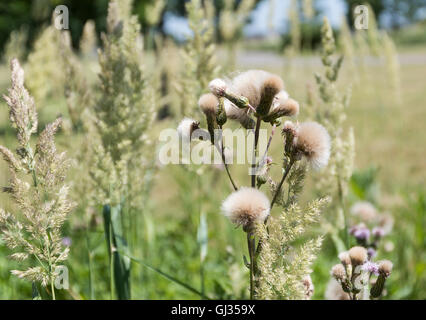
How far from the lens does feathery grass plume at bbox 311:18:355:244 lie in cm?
166

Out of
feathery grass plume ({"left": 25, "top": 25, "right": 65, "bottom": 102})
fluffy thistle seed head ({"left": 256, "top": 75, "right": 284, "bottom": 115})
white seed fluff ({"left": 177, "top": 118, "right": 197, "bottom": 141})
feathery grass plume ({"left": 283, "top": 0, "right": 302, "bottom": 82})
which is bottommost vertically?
white seed fluff ({"left": 177, "top": 118, "right": 197, "bottom": 141})

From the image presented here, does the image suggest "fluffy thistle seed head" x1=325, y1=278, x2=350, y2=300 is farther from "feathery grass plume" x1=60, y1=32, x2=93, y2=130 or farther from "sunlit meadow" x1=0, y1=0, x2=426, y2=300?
"feathery grass plume" x1=60, y1=32, x2=93, y2=130

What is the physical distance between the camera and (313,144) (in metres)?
0.99

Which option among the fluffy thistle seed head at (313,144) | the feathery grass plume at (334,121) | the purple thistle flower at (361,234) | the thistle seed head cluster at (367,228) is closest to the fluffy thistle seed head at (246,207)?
the fluffy thistle seed head at (313,144)

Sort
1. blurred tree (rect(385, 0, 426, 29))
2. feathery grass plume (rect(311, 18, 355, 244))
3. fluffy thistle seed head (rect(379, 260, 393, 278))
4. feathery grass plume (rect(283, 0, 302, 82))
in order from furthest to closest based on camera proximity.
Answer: blurred tree (rect(385, 0, 426, 29)) < feathery grass plume (rect(283, 0, 302, 82)) < feathery grass plume (rect(311, 18, 355, 244)) < fluffy thistle seed head (rect(379, 260, 393, 278))

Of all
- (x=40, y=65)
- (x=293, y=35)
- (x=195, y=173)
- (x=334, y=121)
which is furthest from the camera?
(x=293, y=35)

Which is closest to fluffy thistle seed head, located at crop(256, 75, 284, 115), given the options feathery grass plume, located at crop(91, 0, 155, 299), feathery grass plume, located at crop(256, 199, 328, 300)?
feathery grass plume, located at crop(256, 199, 328, 300)

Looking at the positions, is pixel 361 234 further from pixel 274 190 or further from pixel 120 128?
pixel 120 128

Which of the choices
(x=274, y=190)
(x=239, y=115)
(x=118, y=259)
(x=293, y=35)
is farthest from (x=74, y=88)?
(x=293, y=35)

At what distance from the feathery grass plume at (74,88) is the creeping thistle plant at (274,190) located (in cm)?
90

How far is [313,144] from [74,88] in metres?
1.16

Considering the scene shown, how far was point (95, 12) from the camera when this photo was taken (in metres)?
12.9
